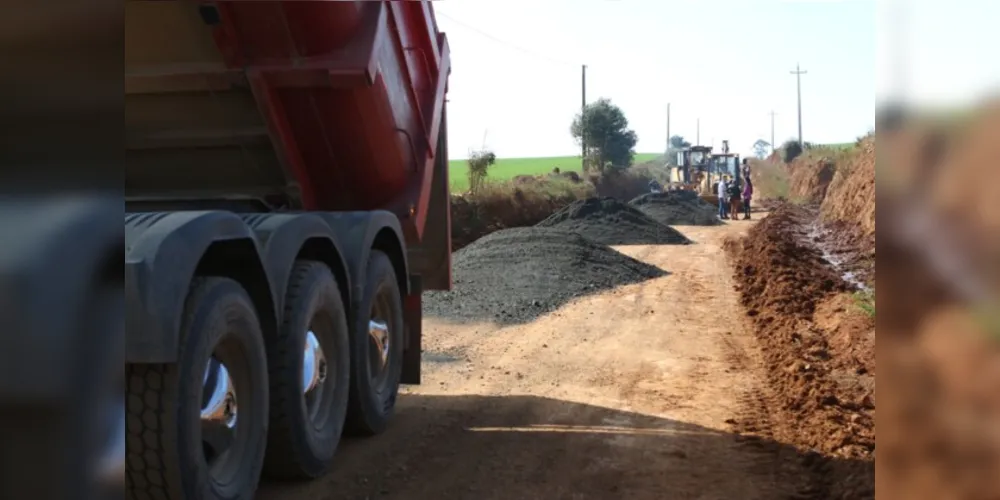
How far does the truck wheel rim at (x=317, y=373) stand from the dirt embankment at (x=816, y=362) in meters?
2.91

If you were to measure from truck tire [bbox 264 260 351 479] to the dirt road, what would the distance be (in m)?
0.19

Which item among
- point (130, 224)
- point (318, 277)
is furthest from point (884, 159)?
point (318, 277)

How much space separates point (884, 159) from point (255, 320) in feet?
11.9

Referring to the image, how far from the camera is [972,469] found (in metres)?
1.16

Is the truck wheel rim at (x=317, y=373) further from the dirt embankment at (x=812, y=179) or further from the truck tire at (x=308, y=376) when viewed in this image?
the dirt embankment at (x=812, y=179)

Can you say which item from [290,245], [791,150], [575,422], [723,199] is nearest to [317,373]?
[290,245]

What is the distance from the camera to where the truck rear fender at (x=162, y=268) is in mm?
3383

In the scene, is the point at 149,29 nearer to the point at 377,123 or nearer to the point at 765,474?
the point at 377,123

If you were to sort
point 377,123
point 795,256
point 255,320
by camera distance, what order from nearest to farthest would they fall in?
point 255,320 → point 377,123 → point 795,256

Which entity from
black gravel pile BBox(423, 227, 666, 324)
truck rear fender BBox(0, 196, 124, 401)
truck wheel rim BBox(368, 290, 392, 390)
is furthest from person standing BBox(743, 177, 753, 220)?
truck rear fender BBox(0, 196, 124, 401)

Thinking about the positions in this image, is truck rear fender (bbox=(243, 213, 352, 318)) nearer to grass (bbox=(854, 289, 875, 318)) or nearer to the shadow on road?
the shadow on road

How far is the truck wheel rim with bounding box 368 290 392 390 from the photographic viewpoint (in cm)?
653

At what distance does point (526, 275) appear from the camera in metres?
15.6

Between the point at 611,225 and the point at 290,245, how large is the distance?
2251 centimetres
